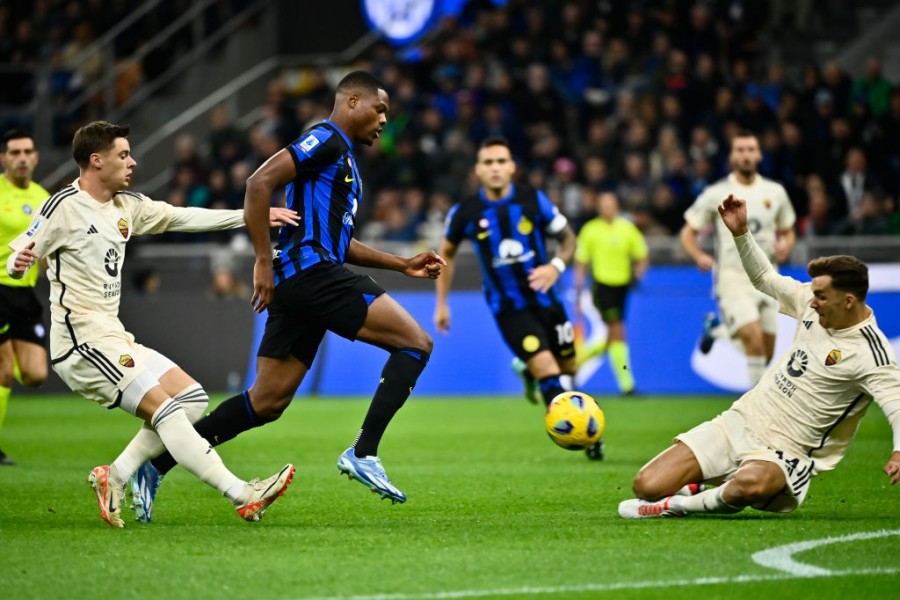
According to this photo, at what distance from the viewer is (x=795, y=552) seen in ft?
19.5

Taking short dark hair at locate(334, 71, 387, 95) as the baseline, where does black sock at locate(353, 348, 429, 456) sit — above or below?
below

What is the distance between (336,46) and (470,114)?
19.9 ft

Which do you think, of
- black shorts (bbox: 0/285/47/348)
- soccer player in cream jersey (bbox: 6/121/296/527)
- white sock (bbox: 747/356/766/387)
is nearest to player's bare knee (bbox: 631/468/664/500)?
soccer player in cream jersey (bbox: 6/121/296/527)

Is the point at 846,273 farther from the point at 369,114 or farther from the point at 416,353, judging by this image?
the point at 369,114

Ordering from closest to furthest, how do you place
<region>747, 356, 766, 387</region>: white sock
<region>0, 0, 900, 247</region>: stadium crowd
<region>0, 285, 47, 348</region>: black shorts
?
<region>0, 285, 47, 348</region>: black shorts
<region>747, 356, 766, 387</region>: white sock
<region>0, 0, 900, 247</region>: stadium crowd

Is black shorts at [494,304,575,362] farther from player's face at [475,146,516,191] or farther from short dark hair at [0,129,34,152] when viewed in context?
short dark hair at [0,129,34,152]

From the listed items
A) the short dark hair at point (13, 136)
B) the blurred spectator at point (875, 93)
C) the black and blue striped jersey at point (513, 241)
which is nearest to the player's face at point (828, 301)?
the black and blue striped jersey at point (513, 241)

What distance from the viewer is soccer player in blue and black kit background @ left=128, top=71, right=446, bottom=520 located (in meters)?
7.04

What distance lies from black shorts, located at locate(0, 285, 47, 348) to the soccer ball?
4506 mm

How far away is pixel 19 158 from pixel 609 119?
476 inches

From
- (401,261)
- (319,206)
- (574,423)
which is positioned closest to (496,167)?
(574,423)

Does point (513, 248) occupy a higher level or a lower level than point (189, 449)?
higher

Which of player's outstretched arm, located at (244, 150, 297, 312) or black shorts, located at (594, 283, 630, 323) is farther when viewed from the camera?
black shorts, located at (594, 283, 630, 323)

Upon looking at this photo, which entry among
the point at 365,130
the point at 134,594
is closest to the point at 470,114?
the point at 365,130
